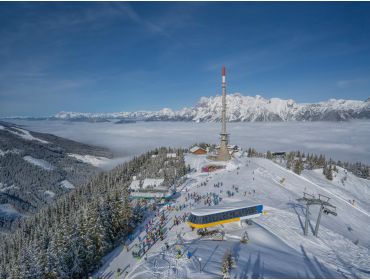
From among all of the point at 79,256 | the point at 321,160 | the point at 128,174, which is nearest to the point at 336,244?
the point at 79,256

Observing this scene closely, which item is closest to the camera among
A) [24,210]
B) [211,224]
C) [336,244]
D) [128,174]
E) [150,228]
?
[211,224]

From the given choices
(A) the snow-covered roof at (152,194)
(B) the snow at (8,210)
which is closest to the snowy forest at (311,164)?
(A) the snow-covered roof at (152,194)

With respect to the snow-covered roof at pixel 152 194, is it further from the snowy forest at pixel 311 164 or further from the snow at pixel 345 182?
the snow at pixel 345 182

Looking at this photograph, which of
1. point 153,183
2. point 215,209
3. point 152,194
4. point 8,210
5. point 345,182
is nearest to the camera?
point 215,209

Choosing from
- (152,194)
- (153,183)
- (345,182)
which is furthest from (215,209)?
(345,182)

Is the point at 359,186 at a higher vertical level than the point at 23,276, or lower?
lower

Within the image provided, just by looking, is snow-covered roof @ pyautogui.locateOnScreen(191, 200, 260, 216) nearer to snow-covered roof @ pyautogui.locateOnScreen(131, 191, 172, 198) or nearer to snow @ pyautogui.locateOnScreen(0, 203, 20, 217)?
snow-covered roof @ pyautogui.locateOnScreen(131, 191, 172, 198)

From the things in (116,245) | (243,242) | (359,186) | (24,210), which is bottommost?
(24,210)

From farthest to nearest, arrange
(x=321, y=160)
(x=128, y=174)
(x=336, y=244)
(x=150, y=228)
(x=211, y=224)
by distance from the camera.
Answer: (x=321, y=160)
(x=128, y=174)
(x=150, y=228)
(x=336, y=244)
(x=211, y=224)

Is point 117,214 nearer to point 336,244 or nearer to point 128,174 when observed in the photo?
point 336,244

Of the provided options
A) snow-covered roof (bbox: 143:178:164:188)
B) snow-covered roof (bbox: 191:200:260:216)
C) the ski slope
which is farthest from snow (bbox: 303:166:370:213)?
snow-covered roof (bbox: 191:200:260:216)

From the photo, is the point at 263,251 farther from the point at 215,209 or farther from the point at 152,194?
the point at 152,194
